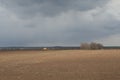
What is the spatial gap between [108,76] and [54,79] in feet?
12.3

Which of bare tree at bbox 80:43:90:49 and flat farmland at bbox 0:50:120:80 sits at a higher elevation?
bare tree at bbox 80:43:90:49

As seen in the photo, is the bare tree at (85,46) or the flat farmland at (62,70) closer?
the flat farmland at (62,70)

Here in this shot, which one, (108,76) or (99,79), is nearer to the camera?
(99,79)

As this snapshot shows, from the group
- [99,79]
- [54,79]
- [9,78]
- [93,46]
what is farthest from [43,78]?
[93,46]

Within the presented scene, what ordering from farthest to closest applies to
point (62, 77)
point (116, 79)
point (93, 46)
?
point (93, 46)
point (62, 77)
point (116, 79)

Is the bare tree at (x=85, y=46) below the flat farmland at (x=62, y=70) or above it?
above

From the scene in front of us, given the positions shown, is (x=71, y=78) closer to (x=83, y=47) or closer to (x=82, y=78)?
(x=82, y=78)

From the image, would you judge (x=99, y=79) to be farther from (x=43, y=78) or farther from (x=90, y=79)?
(x=43, y=78)

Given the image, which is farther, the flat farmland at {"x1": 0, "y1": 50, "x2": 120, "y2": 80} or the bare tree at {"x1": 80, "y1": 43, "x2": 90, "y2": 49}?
the bare tree at {"x1": 80, "y1": 43, "x2": 90, "y2": 49}

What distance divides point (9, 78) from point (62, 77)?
3553mm

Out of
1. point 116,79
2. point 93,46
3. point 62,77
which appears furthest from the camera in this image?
point 93,46

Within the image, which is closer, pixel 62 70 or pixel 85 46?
pixel 62 70

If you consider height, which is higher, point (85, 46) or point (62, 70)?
point (85, 46)

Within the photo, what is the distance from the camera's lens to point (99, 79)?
19266 mm
